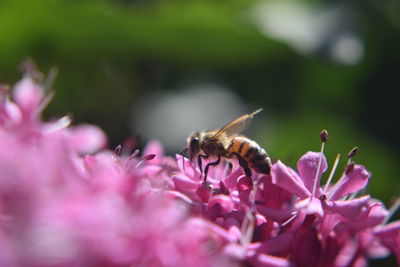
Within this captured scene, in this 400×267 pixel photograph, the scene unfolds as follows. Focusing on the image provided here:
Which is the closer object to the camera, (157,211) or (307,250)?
(157,211)

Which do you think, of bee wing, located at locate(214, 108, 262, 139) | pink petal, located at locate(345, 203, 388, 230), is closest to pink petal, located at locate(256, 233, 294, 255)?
pink petal, located at locate(345, 203, 388, 230)

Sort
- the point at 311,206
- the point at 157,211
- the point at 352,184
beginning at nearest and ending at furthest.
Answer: the point at 157,211 → the point at 311,206 → the point at 352,184

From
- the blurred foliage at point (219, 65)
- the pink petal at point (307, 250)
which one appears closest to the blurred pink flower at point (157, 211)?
the pink petal at point (307, 250)

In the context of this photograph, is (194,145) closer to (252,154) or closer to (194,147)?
(194,147)

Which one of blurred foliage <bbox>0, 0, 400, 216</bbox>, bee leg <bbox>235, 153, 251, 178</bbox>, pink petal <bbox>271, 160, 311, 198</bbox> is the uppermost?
pink petal <bbox>271, 160, 311, 198</bbox>

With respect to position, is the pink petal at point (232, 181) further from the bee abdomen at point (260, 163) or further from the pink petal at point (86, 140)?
the pink petal at point (86, 140)

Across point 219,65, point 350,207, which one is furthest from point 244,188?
point 219,65

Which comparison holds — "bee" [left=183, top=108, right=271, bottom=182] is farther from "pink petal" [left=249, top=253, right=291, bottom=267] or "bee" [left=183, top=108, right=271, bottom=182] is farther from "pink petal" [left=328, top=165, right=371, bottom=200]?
"pink petal" [left=249, top=253, right=291, bottom=267]

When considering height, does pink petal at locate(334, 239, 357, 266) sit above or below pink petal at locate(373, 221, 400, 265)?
below
